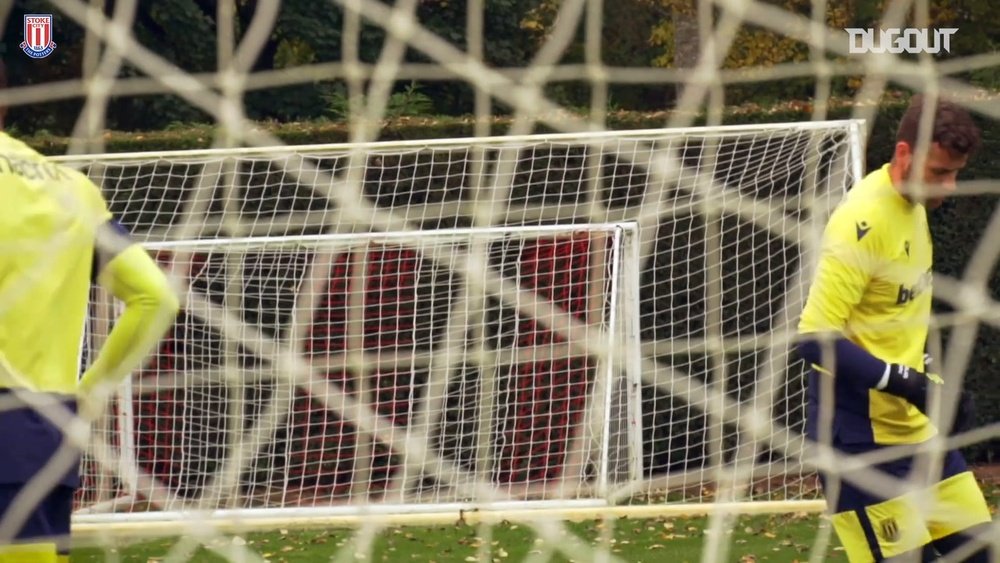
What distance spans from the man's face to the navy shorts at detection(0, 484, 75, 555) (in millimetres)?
1858

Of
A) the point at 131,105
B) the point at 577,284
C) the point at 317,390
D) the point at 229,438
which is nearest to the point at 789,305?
the point at 577,284

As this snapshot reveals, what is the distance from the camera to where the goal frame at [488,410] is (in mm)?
6906

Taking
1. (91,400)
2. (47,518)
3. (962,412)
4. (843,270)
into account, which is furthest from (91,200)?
(962,412)

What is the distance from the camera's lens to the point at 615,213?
8.01 metres

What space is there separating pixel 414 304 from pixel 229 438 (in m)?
1.13

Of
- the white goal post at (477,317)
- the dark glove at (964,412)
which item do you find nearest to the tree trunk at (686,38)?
the white goal post at (477,317)

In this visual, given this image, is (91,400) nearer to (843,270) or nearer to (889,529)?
(843,270)

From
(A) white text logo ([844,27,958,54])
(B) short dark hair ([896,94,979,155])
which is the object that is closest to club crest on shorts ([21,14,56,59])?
(A) white text logo ([844,27,958,54])

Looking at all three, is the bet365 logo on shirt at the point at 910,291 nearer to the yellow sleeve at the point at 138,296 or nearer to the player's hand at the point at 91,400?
the yellow sleeve at the point at 138,296

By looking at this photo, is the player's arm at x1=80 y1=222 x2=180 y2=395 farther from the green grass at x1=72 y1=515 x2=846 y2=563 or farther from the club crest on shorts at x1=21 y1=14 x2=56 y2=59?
the club crest on shorts at x1=21 y1=14 x2=56 y2=59

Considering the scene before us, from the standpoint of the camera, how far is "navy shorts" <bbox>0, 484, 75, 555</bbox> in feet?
9.27

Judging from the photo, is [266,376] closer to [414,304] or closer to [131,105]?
[414,304]

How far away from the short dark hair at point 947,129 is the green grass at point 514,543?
10.8 ft

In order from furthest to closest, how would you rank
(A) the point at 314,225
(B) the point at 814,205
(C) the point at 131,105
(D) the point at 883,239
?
(C) the point at 131,105, (A) the point at 314,225, (B) the point at 814,205, (D) the point at 883,239
